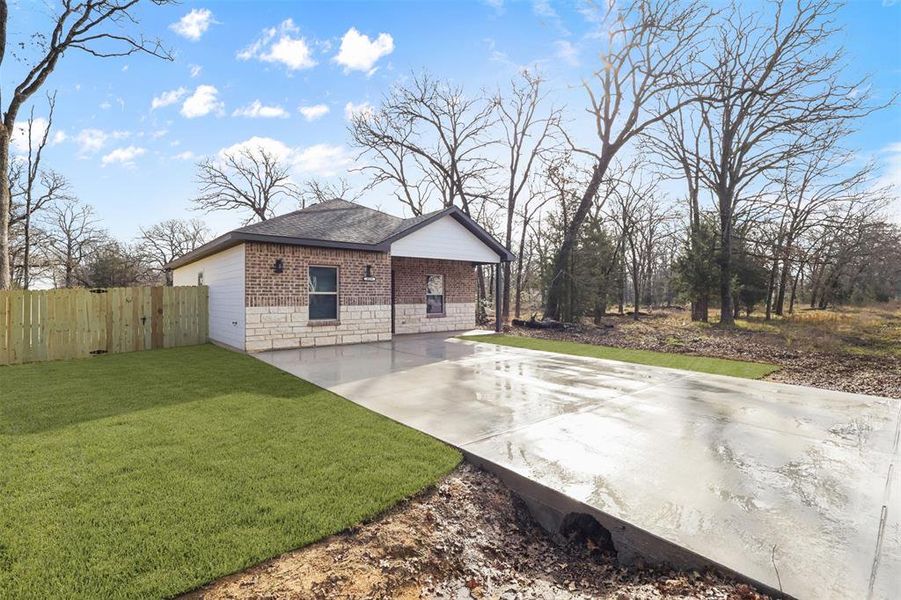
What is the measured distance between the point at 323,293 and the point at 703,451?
29.6 ft

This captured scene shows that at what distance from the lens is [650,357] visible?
912 centimetres

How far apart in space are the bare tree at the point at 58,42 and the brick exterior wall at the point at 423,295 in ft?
33.8

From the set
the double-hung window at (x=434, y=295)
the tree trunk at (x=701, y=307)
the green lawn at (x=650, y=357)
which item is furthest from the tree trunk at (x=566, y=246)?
the tree trunk at (x=701, y=307)

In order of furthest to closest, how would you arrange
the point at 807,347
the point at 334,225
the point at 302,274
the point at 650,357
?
1. the point at 334,225
2. the point at 807,347
3. the point at 302,274
4. the point at 650,357

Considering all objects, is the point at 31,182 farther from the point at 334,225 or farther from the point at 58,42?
the point at 334,225

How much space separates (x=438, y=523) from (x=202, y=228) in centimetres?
3818

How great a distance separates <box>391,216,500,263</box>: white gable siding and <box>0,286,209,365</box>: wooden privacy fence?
19.8 feet

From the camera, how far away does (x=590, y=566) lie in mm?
2537

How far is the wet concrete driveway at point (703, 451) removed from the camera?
7.79 ft

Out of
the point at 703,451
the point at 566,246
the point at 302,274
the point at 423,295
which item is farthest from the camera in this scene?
the point at 566,246

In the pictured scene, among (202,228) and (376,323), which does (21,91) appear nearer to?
(376,323)

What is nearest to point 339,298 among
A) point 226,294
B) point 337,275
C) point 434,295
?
point 337,275

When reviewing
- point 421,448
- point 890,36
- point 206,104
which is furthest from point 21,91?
point 890,36

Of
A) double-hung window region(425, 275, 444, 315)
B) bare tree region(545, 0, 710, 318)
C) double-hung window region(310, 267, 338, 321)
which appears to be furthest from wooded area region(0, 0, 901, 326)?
double-hung window region(310, 267, 338, 321)
